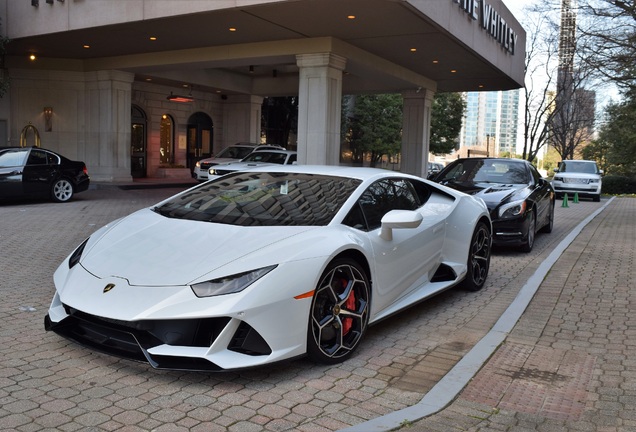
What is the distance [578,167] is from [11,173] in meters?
22.5

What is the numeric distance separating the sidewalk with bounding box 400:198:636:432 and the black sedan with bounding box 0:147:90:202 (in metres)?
12.2

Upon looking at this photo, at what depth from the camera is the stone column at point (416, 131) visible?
25.7 meters

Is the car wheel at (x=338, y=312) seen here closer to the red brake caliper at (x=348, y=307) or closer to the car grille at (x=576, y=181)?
the red brake caliper at (x=348, y=307)

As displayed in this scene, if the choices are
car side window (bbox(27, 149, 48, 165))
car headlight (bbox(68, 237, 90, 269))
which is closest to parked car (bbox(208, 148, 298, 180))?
car side window (bbox(27, 149, 48, 165))

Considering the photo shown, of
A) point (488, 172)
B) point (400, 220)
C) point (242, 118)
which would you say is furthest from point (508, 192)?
point (242, 118)

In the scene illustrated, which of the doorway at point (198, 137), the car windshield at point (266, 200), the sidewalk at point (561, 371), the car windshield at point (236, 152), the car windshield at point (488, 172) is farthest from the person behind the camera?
the doorway at point (198, 137)

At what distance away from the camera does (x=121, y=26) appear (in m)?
16.5

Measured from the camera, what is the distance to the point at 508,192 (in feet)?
31.7

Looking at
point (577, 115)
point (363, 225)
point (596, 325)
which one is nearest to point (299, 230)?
point (363, 225)

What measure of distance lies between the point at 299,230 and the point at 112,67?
20.3 metres

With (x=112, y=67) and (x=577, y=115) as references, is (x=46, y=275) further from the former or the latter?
(x=577, y=115)

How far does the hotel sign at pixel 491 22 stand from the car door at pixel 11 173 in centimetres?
1179

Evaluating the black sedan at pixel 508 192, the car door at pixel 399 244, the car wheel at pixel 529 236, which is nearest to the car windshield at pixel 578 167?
the black sedan at pixel 508 192

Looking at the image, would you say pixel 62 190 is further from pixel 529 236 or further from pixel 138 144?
pixel 138 144
